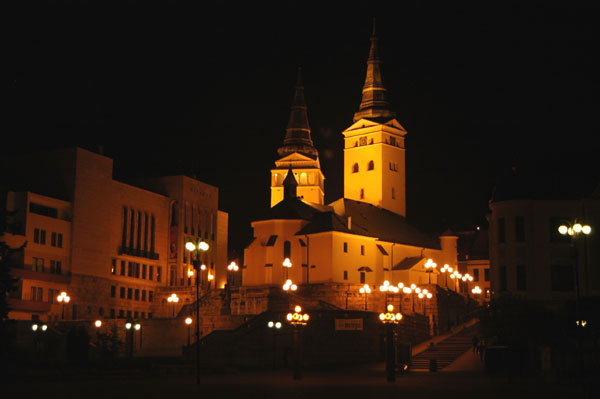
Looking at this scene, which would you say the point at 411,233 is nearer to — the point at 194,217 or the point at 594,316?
the point at 194,217

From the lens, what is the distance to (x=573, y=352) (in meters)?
44.5

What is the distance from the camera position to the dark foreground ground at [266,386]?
1291 inches

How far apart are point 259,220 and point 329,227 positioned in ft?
27.7

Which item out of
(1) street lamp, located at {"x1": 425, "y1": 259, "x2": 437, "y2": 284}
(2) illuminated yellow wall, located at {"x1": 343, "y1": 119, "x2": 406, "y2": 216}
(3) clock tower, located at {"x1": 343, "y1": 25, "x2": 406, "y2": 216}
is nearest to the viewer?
(1) street lamp, located at {"x1": 425, "y1": 259, "x2": 437, "y2": 284}

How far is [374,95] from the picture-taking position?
12306 cm

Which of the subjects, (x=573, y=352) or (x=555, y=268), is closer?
(x=573, y=352)

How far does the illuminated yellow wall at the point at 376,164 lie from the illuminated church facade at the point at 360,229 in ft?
0.41

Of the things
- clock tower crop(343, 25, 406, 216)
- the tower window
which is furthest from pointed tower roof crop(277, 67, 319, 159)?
the tower window

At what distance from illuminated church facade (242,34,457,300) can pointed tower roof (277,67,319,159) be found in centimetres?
668

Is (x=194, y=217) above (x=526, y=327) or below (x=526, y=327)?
above

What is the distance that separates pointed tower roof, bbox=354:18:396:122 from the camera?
122 metres

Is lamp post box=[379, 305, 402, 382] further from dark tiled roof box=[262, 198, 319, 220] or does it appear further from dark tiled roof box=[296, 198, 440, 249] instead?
dark tiled roof box=[262, 198, 319, 220]

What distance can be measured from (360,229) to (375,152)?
76.3 feet

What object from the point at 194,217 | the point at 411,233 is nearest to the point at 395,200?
the point at 411,233
